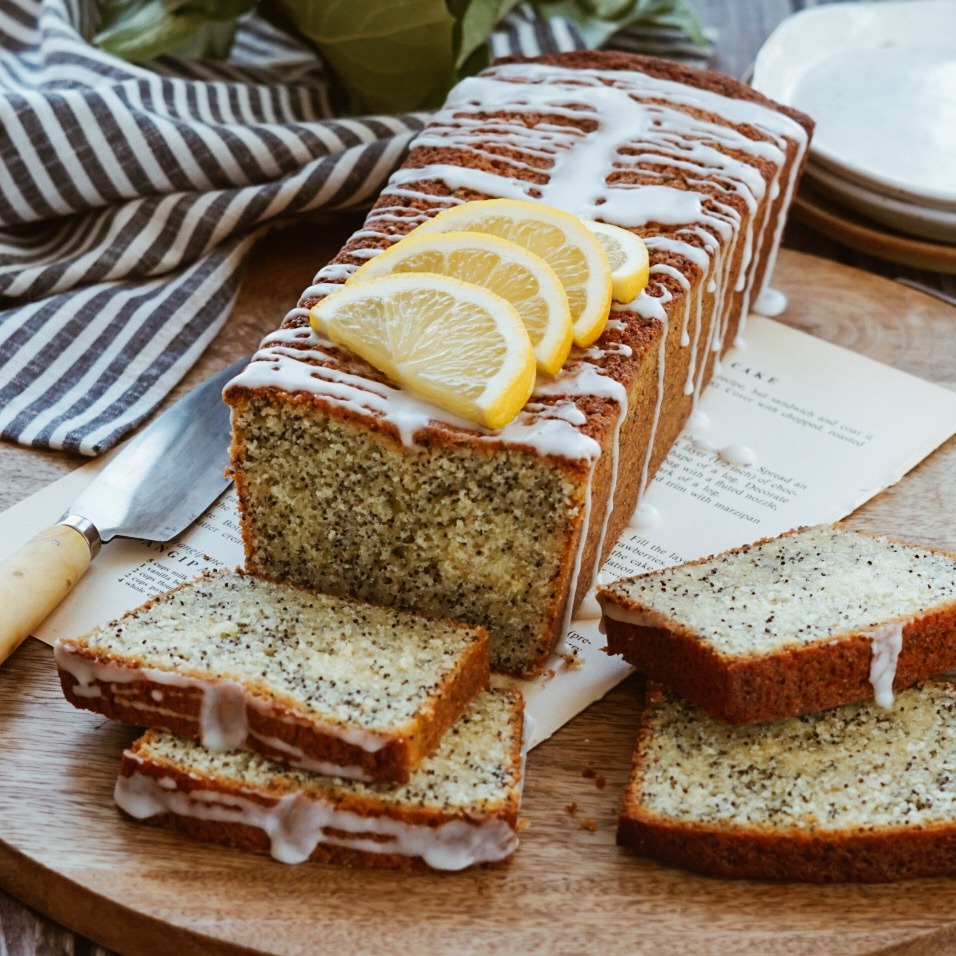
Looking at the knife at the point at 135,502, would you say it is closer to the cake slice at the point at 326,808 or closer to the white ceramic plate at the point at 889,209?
the cake slice at the point at 326,808

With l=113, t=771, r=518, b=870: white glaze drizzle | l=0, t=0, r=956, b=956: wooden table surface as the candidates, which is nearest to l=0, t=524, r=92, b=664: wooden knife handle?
l=0, t=0, r=956, b=956: wooden table surface

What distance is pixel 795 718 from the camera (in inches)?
113

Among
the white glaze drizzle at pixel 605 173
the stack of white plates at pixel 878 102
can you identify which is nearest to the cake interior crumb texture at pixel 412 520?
the white glaze drizzle at pixel 605 173

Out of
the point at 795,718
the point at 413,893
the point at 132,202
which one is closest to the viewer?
the point at 413,893

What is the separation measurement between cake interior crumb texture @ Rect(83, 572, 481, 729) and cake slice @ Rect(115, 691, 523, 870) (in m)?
0.15

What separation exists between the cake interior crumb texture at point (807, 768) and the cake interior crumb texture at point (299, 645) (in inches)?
19.9

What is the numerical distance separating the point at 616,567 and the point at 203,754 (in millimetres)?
1253

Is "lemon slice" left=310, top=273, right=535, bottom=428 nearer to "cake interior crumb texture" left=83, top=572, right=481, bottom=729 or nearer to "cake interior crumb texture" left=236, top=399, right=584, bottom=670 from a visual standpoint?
"cake interior crumb texture" left=236, top=399, right=584, bottom=670

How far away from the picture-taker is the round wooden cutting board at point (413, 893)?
2506 mm

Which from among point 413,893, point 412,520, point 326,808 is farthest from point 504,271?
point 413,893

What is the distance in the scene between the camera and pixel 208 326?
164 inches

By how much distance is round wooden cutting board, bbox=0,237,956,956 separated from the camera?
8.22 ft

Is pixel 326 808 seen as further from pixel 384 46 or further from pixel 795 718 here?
pixel 384 46

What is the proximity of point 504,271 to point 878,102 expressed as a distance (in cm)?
277
